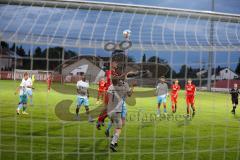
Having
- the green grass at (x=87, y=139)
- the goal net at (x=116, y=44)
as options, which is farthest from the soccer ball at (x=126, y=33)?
the green grass at (x=87, y=139)

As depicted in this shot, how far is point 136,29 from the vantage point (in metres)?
5.05

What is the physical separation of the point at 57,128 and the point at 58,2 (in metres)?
4.90

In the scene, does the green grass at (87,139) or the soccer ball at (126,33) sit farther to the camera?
the green grass at (87,139)

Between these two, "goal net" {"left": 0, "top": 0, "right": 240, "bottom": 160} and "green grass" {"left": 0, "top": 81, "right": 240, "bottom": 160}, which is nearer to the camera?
"goal net" {"left": 0, "top": 0, "right": 240, "bottom": 160}

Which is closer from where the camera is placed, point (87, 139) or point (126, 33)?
point (126, 33)

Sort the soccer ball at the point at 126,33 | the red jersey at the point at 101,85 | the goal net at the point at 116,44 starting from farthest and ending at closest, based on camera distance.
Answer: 1. the red jersey at the point at 101,85
2. the soccer ball at the point at 126,33
3. the goal net at the point at 116,44

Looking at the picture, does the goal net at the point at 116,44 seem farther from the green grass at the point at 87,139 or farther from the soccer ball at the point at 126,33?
the green grass at the point at 87,139

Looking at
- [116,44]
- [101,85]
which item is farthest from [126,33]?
[101,85]

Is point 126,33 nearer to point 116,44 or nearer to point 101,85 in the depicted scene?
point 116,44

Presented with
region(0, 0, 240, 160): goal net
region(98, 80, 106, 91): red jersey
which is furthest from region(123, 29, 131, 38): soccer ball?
region(98, 80, 106, 91): red jersey

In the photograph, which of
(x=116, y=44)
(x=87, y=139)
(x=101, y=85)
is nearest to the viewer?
(x=116, y=44)

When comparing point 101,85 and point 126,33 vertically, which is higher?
point 126,33

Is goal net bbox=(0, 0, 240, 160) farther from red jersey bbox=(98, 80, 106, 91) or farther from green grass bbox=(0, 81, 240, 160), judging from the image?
green grass bbox=(0, 81, 240, 160)

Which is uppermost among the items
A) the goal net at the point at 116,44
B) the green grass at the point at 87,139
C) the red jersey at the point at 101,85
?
the goal net at the point at 116,44
